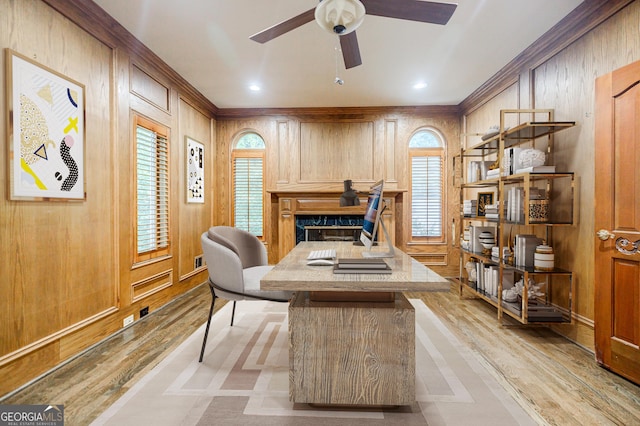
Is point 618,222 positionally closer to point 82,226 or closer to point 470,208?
point 470,208

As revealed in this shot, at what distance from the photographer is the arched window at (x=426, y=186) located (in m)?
5.02

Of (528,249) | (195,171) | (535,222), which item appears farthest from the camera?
(195,171)

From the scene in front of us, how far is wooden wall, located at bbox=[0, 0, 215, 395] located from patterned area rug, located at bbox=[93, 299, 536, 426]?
0.74 m

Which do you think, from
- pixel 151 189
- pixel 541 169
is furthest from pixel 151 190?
pixel 541 169

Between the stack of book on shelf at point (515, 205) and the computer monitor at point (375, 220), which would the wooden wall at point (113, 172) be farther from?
the computer monitor at point (375, 220)

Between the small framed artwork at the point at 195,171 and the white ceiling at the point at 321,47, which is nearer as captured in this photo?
the white ceiling at the point at 321,47

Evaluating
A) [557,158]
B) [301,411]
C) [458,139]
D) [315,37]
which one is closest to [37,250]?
[301,411]

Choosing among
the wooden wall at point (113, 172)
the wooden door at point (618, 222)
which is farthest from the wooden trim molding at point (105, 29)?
the wooden door at point (618, 222)

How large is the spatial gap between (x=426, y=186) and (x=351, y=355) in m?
3.90

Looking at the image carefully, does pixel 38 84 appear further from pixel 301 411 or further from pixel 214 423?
pixel 301 411

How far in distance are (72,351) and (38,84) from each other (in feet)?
6.03

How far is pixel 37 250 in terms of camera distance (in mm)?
2064

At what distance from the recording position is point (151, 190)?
3.39 m

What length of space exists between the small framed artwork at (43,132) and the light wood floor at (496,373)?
1.17m
